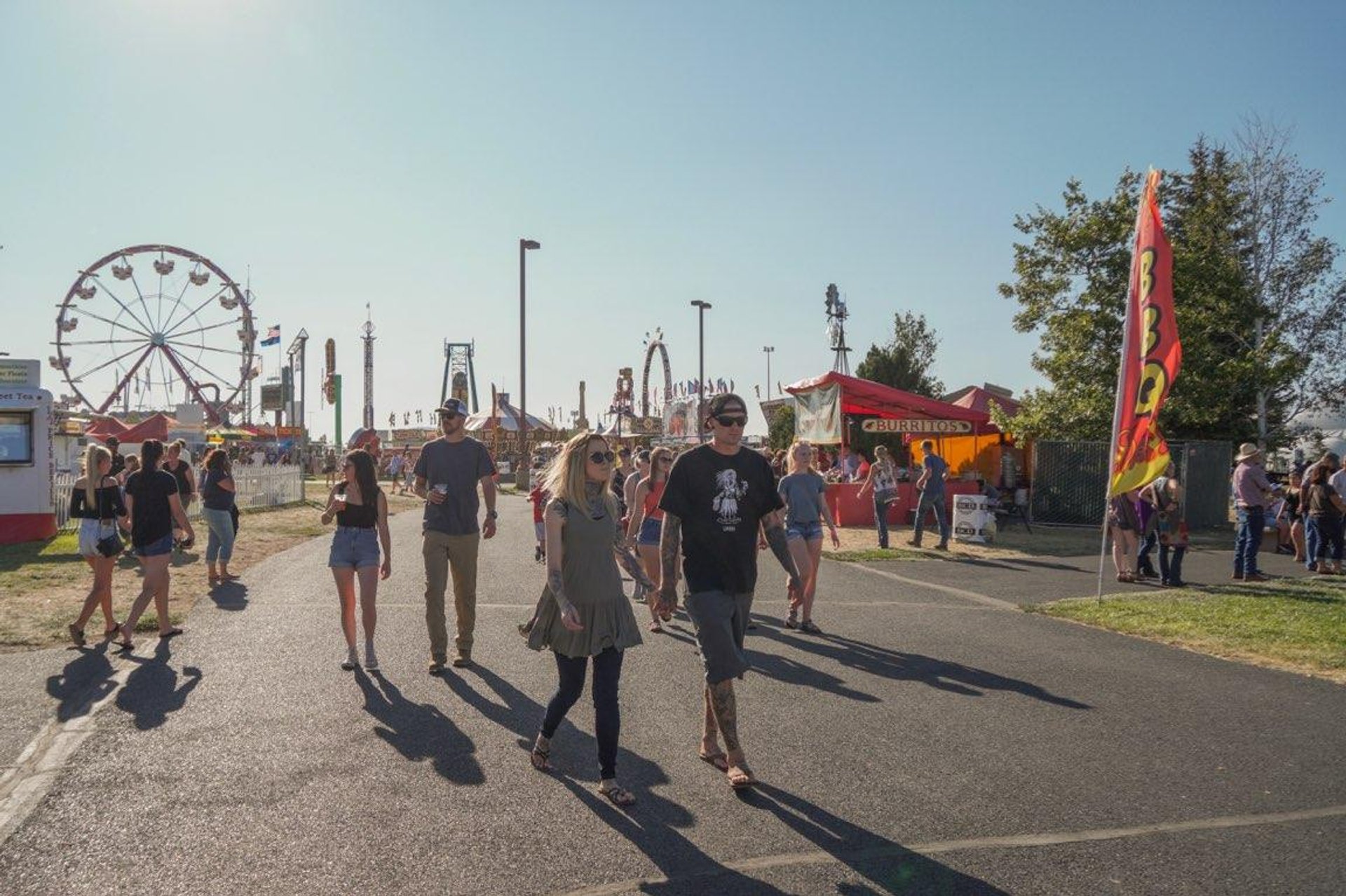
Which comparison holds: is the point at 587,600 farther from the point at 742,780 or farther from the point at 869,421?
the point at 869,421

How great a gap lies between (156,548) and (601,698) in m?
5.29

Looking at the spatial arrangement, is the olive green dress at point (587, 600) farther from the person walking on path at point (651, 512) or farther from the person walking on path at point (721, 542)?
the person walking on path at point (651, 512)

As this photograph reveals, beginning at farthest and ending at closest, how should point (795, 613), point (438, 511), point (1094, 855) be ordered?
point (795, 613) < point (438, 511) < point (1094, 855)

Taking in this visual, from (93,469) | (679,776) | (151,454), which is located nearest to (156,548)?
(151,454)

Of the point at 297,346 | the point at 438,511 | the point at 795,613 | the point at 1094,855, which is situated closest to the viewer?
Answer: the point at 1094,855

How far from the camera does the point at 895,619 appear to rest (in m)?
10.3

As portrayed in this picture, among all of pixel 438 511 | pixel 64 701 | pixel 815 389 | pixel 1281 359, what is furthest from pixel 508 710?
pixel 1281 359

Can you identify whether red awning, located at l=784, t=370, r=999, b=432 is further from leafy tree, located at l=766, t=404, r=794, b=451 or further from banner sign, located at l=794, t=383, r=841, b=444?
leafy tree, located at l=766, t=404, r=794, b=451

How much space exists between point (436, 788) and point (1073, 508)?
20.4 meters

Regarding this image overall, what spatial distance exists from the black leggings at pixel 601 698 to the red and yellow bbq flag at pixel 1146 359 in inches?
326

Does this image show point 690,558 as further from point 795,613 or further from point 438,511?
point 795,613

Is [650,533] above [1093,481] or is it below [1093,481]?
below

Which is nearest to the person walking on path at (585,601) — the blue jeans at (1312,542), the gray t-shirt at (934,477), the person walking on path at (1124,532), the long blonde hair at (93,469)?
the long blonde hair at (93,469)

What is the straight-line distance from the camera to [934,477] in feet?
57.3
